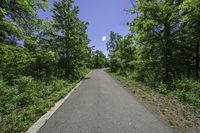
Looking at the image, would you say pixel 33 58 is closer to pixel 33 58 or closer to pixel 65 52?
pixel 33 58

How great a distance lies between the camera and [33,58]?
10.6 meters

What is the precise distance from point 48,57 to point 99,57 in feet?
229

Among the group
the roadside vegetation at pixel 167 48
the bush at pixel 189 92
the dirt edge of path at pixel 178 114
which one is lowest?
the dirt edge of path at pixel 178 114

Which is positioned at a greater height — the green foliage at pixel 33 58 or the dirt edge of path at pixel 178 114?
the green foliage at pixel 33 58

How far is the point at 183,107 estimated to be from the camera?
571 cm

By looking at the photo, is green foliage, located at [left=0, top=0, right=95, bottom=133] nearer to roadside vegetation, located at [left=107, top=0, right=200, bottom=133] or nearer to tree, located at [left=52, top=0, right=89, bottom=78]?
tree, located at [left=52, top=0, right=89, bottom=78]

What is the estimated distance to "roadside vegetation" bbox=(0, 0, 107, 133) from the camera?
4.87m

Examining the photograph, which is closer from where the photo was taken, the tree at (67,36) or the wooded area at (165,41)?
the wooded area at (165,41)

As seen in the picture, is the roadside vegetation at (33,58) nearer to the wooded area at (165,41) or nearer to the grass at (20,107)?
the grass at (20,107)

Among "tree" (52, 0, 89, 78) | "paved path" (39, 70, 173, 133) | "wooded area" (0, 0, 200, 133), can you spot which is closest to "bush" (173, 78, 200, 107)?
"wooded area" (0, 0, 200, 133)

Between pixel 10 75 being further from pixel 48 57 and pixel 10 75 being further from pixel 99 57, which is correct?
pixel 99 57

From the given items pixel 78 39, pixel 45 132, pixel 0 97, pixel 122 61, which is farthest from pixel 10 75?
pixel 122 61

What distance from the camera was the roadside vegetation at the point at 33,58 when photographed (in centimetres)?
487

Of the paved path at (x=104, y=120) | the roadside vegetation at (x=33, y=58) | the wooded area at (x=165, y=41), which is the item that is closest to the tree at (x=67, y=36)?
the roadside vegetation at (x=33, y=58)
